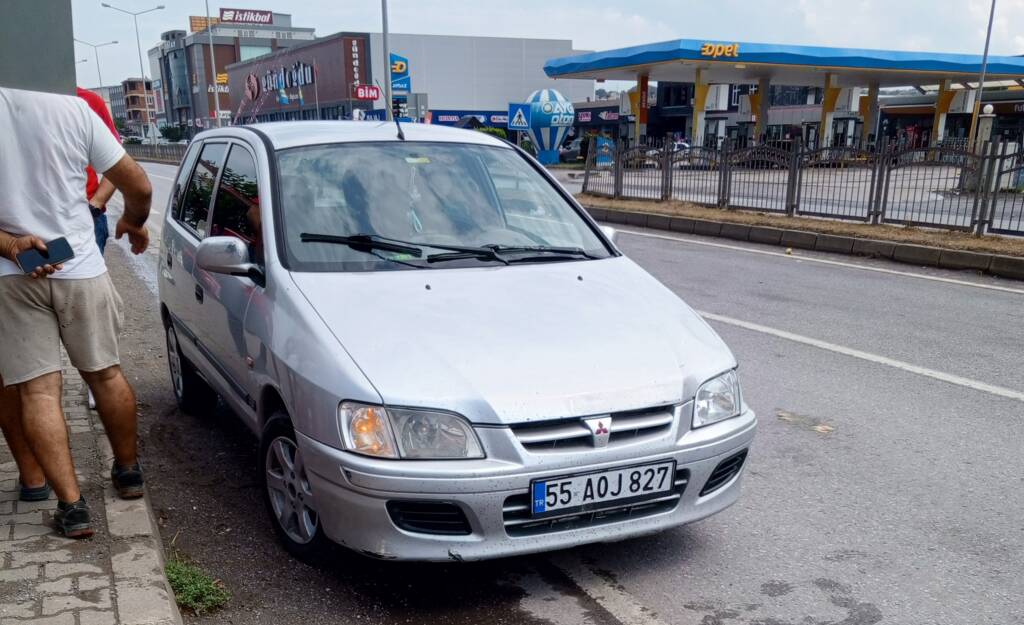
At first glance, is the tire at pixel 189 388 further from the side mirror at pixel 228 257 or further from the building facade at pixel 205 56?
the building facade at pixel 205 56

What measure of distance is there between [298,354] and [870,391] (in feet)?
12.7

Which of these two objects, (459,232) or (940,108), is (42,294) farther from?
(940,108)

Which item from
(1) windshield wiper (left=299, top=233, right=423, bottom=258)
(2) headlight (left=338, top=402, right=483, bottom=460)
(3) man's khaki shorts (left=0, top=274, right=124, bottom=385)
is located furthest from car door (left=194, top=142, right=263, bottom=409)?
(2) headlight (left=338, top=402, right=483, bottom=460)

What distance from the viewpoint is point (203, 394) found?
491 centimetres

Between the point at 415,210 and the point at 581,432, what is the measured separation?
1.48 metres

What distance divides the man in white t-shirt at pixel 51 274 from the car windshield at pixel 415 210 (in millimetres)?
759

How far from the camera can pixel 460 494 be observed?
104 inches

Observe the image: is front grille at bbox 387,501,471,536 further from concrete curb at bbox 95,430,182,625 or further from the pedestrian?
the pedestrian

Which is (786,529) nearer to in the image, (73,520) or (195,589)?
(195,589)

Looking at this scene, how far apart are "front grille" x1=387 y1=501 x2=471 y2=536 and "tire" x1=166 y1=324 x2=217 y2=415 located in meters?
2.52

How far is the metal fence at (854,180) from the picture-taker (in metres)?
11.2

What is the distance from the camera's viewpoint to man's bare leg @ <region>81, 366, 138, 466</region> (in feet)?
11.1

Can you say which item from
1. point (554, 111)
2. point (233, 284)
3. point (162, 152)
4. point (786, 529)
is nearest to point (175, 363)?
point (233, 284)

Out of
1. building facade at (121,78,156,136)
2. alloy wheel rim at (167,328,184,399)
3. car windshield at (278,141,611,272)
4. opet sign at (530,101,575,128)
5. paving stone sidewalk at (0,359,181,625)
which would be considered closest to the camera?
paving stone sidewalk at (0,359,181,625)
